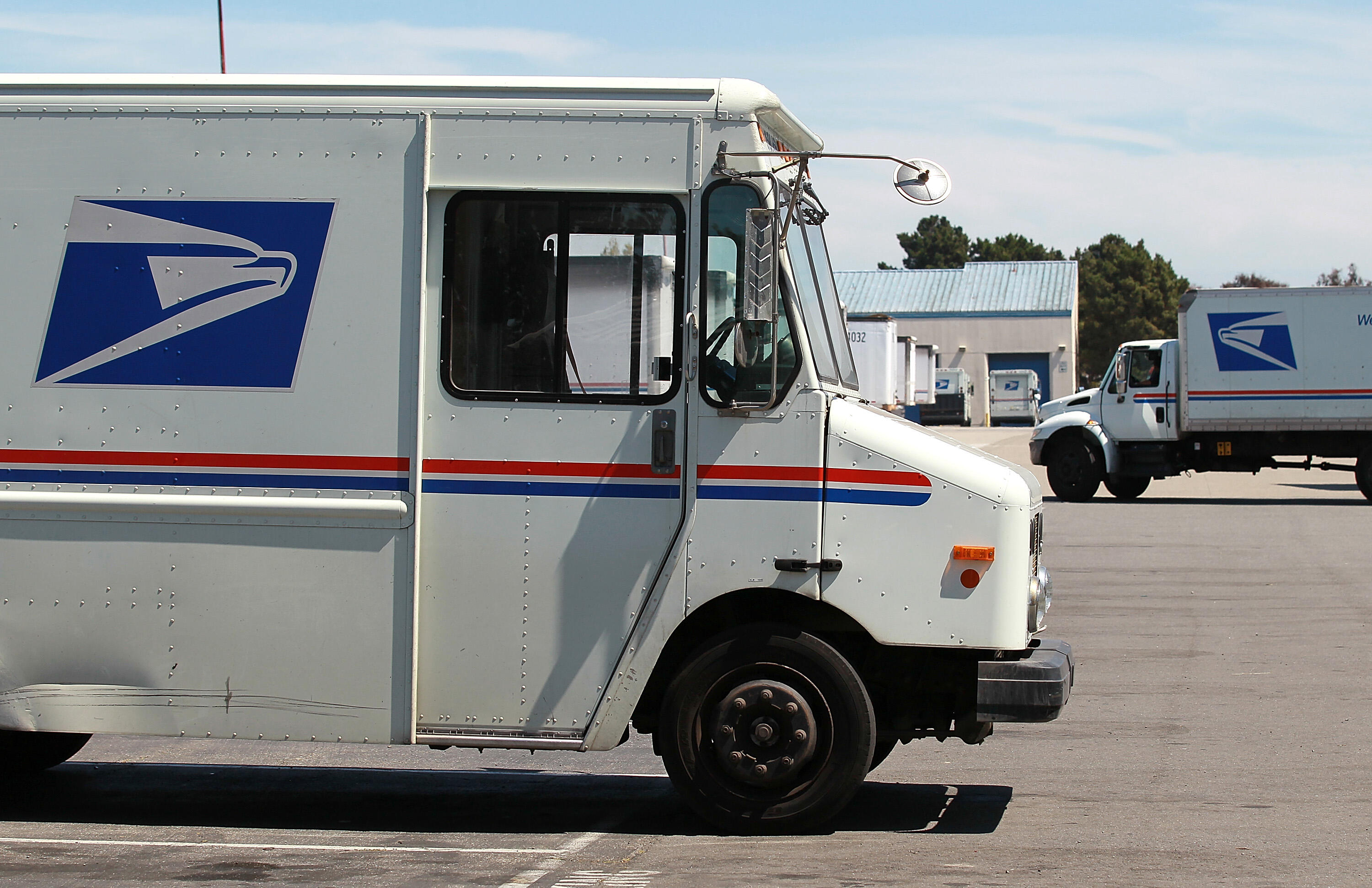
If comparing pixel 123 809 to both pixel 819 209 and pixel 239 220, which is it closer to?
pixel 239 220

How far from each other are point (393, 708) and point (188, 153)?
240 cm

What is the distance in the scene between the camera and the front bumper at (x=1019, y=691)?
5.70 meters

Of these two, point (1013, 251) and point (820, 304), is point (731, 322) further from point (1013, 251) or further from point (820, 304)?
point (1013, 251)

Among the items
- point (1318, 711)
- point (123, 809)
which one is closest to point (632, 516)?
point (123, 809)

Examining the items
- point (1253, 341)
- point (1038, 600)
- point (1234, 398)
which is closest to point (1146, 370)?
point (1234, 398)

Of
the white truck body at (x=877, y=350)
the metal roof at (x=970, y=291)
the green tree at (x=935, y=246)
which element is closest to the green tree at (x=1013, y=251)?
the green tree at (x=935, y=246)

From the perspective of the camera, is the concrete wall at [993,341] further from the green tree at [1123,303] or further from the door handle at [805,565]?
the door handle at [805,565]

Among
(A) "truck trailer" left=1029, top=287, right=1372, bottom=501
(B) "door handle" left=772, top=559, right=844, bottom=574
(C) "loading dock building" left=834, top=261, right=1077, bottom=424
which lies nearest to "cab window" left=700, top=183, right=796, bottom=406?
(B) "door handle" left=772, top=559, right=844, bottom=574

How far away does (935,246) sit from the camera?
125m

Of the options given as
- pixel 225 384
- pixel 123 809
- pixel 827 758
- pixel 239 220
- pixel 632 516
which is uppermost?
pixel 239 220

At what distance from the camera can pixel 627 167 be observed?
5.83 meters

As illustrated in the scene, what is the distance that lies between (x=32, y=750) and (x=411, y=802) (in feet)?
6.59

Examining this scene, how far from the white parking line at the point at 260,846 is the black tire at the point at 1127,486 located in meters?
21.2

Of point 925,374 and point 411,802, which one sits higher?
point 925,374
